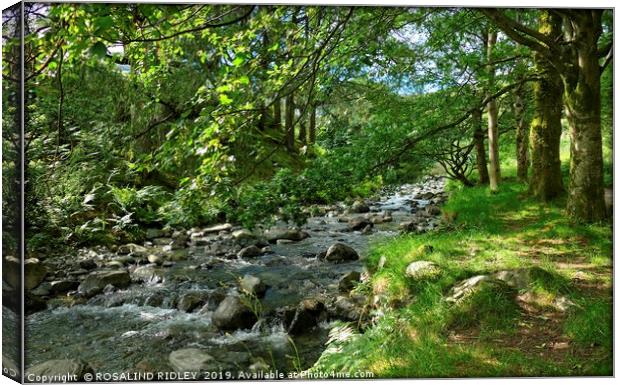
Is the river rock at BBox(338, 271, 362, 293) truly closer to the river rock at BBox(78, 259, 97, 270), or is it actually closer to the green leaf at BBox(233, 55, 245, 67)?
the river rock at BBox(78, 259, 97, 270)

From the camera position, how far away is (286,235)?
17.5 ft

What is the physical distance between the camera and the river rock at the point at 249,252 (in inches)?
204

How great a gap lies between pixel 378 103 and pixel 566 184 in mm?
1907

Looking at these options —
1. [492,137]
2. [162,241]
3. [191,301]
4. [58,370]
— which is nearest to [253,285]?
[191,301]

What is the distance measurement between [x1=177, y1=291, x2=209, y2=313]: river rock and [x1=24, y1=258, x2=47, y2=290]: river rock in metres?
1.48

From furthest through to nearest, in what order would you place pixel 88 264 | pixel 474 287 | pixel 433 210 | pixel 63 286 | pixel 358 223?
pixel 433 210 → pixel 358 223 → pixel 88 264 → pixel 63 286 → pixel 474 287

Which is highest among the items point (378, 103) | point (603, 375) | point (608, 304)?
point (378, 103)

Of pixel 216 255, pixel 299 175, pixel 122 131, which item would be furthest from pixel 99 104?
pixel 216 255

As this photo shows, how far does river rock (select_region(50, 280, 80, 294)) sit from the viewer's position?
13.9 ft

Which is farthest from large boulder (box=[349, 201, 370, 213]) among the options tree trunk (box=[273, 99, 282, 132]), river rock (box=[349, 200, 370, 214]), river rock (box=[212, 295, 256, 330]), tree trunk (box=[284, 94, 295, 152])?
river rock (box=[212, 295, 256, 330])

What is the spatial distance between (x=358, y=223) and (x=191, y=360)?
1961 mm

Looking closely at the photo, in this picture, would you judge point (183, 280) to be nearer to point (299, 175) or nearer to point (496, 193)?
point (299, 175)

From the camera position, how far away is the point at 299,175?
4.00 meters

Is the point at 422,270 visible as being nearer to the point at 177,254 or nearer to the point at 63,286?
the point at 177,254
